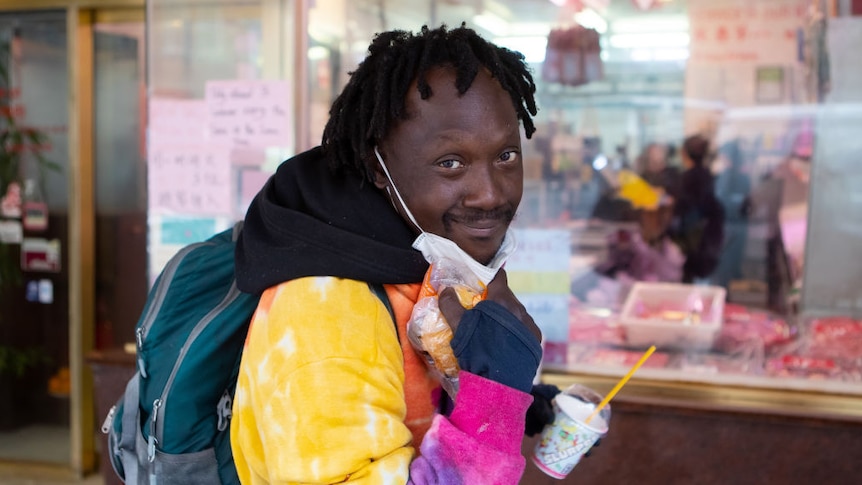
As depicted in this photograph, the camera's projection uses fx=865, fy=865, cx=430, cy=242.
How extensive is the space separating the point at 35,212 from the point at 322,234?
439 centimetres

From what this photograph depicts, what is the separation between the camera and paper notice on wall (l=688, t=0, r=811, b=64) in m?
5.69

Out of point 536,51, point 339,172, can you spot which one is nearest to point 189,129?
point 536,51

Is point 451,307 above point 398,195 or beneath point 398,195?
beneath

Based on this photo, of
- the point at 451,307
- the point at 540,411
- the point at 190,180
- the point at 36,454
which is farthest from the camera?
the point at 36,454

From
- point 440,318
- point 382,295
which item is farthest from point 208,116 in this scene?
Result: point 440,318

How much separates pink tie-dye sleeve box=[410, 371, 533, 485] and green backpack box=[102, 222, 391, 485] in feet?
0.86

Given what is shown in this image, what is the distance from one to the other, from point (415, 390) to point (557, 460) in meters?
0.41

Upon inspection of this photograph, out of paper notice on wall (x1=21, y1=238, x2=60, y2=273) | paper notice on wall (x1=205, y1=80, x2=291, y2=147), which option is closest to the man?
paper notice on wall (x1=205, y1=80, x2=291, y2=147)

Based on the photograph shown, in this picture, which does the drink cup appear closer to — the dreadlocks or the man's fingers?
the man's fingers

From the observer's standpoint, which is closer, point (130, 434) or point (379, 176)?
point (379, 176)

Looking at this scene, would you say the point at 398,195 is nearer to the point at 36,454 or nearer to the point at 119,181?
the point at 119,181

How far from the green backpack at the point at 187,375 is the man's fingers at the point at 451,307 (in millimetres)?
116

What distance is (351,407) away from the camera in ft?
4.32

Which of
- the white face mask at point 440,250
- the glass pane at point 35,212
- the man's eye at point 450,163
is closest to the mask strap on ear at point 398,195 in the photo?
the white face mask at point 440,250
